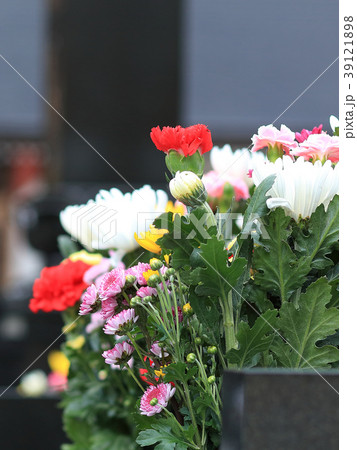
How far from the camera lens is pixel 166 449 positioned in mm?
687

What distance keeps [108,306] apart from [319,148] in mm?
312

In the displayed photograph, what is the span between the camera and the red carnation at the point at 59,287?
1057 millimetres

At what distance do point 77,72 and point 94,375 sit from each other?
235cm

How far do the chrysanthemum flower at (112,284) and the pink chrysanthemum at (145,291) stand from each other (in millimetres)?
21

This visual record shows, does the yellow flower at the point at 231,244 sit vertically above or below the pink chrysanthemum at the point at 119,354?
above

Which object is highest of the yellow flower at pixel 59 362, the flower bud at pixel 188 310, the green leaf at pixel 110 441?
the flower bud at pixel 188 310

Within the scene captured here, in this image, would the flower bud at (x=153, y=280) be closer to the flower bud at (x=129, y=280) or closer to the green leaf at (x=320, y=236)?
the flower bud at (x=129, y=280)

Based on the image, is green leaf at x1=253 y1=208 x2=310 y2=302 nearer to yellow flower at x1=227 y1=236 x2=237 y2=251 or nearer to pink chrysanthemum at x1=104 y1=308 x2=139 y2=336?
yellow flower at x1=227 y1=236 x2=237 y2=251

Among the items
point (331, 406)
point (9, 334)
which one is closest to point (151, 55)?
point (9, 334)

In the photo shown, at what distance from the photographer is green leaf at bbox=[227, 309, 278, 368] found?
67 centimetres

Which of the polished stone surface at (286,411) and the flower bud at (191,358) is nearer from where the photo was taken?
the polished stone surface at (286,411)

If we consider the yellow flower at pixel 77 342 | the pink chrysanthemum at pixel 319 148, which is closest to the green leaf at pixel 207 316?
the pink chrysanthemum at pixel 319 148

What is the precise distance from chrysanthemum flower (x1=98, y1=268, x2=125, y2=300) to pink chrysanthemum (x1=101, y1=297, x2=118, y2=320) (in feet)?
0.04

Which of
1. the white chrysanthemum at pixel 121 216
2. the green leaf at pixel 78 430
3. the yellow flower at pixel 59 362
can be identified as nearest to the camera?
the white chrysanthemum at pixel 121 216
